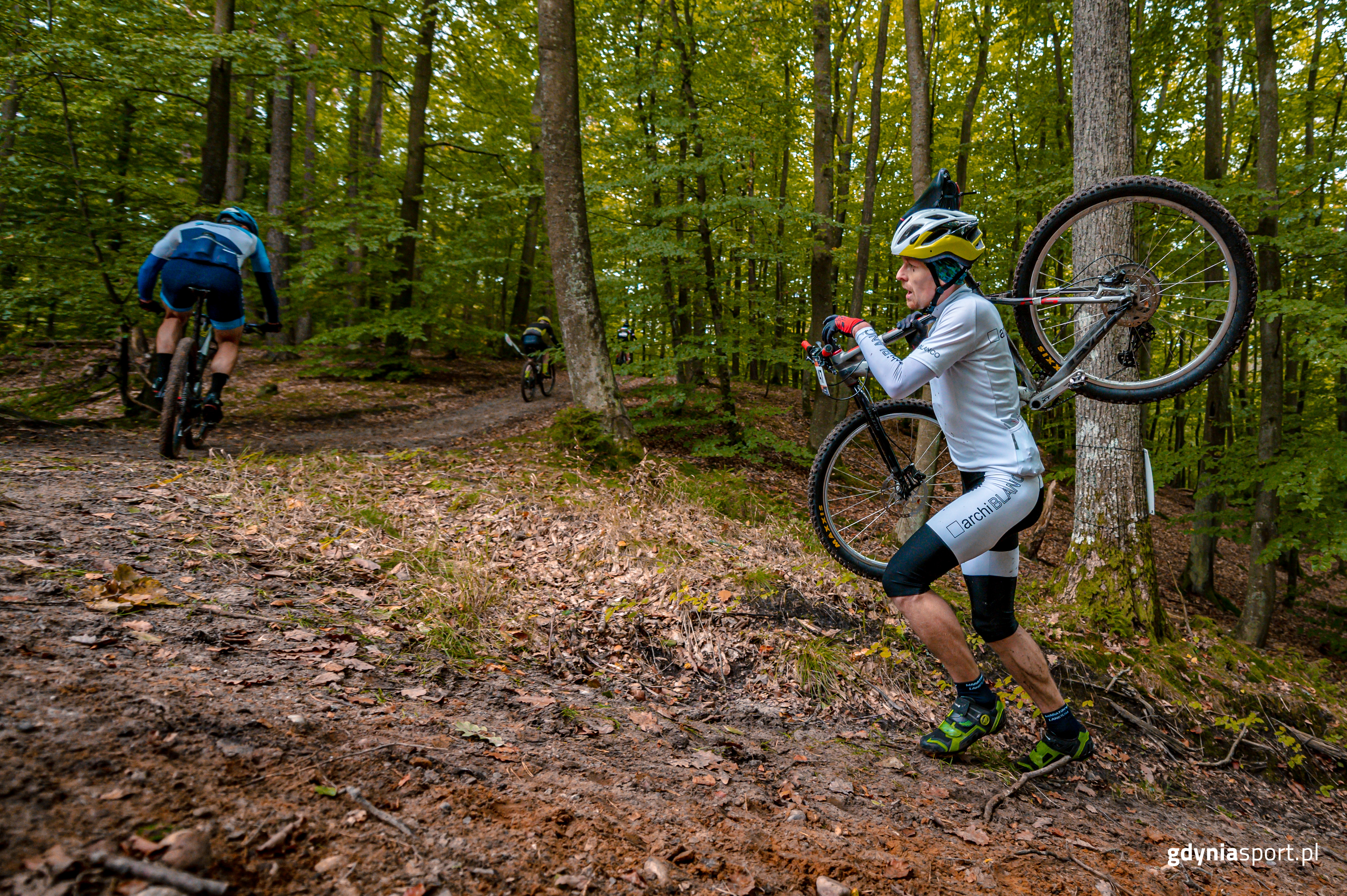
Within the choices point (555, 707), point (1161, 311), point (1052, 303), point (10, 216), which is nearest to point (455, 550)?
point (555, 707)

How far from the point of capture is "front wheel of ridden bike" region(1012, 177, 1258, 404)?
3021 millimetres

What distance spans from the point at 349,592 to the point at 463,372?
13194 millimetres

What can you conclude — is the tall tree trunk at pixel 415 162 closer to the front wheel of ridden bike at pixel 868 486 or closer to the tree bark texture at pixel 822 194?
the tree bark texture at pixel 822 194

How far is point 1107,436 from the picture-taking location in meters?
4.73

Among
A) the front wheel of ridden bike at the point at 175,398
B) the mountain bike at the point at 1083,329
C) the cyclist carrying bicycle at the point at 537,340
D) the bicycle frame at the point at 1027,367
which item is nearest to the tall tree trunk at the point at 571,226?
the front wheel of ridden bike at the point at 175,398

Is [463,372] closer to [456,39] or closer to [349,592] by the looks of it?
[456,39]

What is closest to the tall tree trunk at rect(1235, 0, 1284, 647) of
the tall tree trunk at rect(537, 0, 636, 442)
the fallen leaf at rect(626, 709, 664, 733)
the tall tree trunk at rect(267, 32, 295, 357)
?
the tall tree trunk at rect(537, 0, 636, 442)

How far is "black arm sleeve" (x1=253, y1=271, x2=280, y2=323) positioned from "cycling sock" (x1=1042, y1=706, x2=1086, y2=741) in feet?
23.2

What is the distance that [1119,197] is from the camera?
10.6ft

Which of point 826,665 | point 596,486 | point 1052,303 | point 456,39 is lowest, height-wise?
point 826,665

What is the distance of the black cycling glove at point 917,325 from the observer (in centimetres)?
339

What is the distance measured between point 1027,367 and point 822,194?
7833 millimetres

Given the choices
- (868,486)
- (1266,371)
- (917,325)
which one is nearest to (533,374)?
(868,486)

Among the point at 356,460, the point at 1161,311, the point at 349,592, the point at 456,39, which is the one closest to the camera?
the point at 349,592
